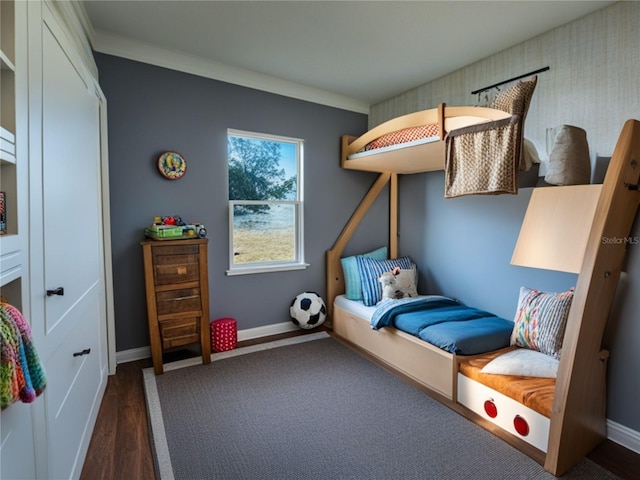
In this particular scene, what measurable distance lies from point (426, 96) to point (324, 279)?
7.22 ft

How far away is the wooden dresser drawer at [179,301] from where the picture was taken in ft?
8.39

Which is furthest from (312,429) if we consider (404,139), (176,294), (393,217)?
(393,217)

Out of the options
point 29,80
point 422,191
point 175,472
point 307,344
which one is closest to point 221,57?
point 29,80

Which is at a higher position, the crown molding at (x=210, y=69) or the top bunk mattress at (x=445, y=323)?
the crown molding at (x=210, y=69)

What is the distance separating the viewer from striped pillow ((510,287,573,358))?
206 cm

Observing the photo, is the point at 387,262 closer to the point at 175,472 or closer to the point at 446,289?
the point at 446,289

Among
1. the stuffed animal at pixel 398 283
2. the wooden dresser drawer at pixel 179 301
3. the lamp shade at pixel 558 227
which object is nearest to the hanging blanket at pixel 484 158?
the lamp shade at pixel 558 227

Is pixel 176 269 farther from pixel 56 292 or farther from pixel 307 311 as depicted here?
pixel 307 311

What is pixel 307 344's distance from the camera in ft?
10.4

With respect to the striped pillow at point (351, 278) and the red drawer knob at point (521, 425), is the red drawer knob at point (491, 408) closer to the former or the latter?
the red drawer knob at point (521, 425)

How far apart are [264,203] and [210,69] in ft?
4.26

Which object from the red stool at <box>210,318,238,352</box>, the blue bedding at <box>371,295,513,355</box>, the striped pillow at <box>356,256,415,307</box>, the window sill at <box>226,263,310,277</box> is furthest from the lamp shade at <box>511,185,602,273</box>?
the red stool at <box>210,318,238,352</box>

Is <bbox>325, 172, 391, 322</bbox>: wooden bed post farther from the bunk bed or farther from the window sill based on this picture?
the bunk bed

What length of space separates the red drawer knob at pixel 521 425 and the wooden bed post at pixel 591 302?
0.16m
